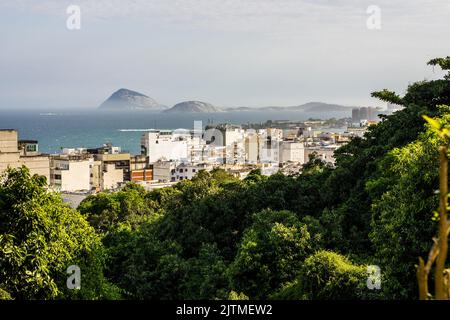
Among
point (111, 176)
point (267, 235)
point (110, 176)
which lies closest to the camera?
point (267, 235)

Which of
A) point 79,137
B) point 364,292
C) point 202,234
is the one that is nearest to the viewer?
point 364,292

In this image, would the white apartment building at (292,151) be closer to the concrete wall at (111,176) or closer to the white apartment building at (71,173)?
the concrete wall at (111,176)

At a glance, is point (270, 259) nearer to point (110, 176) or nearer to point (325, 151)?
point (110, 176)

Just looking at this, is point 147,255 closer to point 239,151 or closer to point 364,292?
point 364,292

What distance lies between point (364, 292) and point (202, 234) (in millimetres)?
7391

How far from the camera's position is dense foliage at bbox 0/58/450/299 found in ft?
31.2

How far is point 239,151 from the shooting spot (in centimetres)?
7294

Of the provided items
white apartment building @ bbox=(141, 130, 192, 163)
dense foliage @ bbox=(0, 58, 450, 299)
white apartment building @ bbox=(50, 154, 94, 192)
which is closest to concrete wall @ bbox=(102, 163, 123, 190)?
white apartment building @ bbox=(50, 154, 94, 192)

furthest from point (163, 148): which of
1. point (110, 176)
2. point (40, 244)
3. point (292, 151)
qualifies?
point (40, 244)

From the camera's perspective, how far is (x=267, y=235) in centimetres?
1278

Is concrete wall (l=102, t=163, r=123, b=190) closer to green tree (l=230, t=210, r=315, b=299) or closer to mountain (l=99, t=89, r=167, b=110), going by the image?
green tree (l=230, t=210, r=315, b=299)

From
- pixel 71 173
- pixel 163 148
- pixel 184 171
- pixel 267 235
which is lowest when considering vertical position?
pixel 184 171

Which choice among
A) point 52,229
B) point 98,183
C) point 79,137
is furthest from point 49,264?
point 79,137

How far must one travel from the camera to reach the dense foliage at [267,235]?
952cm
